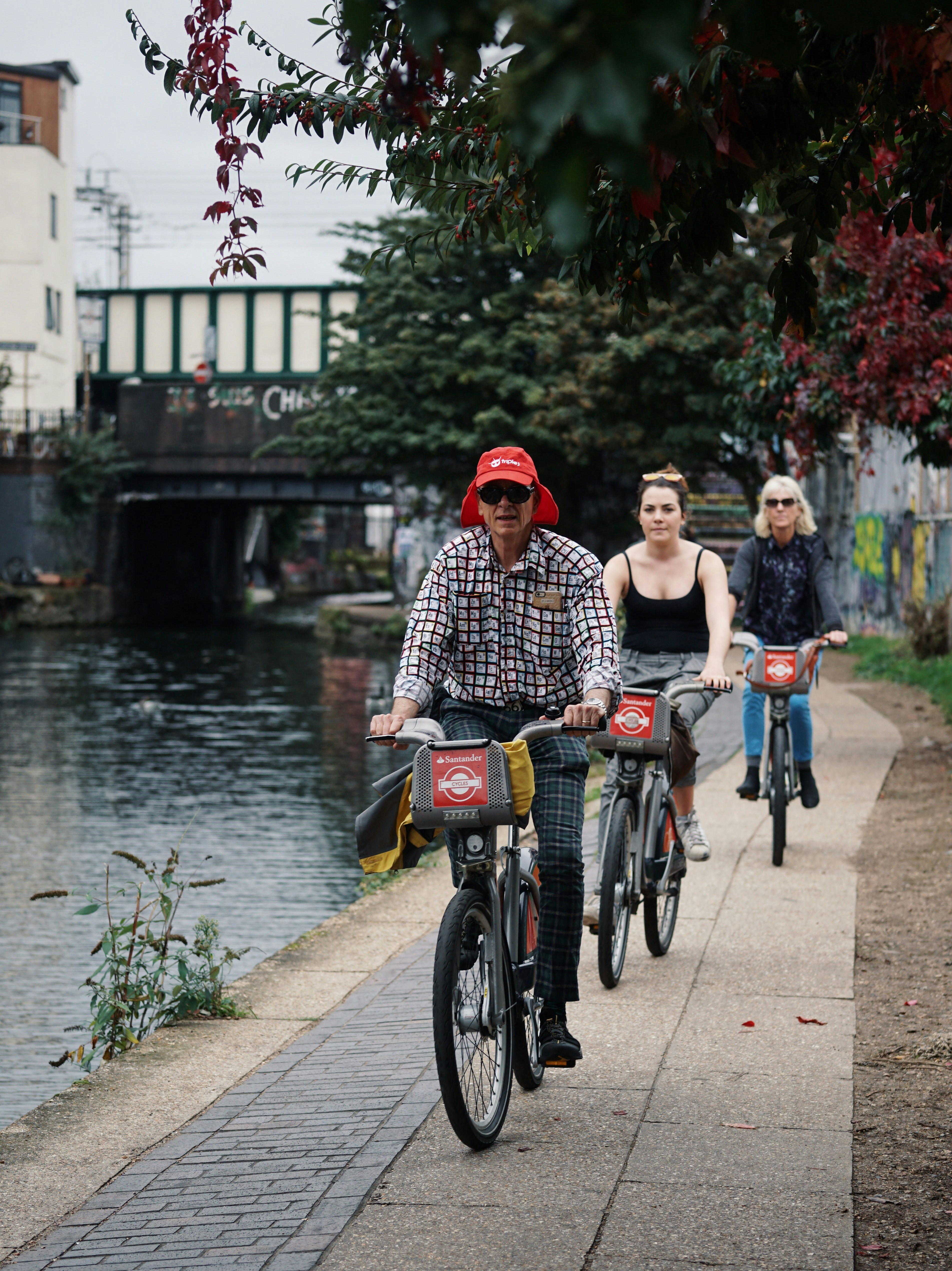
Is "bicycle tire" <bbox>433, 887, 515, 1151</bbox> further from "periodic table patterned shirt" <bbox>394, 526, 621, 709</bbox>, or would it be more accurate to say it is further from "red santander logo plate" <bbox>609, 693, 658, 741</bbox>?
"red santander logo plate" <bbox>609, 693, 658, 741</bbox>

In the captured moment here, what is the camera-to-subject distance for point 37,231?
182ft

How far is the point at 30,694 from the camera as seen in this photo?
74.0ft

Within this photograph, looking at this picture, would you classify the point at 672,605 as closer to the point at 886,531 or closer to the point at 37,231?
the point at 886,531

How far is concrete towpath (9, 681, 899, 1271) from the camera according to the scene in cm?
330

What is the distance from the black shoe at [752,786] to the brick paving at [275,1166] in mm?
3484

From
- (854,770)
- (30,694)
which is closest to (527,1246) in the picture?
(854,770)

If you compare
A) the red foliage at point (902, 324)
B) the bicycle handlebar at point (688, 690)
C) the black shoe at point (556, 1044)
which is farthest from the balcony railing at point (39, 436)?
the black shoe at point (556, 1044)

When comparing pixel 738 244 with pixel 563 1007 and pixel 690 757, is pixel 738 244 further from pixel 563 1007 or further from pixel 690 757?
pixel 563 1007

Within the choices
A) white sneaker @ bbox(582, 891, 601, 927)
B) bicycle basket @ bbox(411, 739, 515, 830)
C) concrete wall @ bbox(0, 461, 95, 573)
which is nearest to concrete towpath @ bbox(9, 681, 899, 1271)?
white sneaker @ bbox(582, 891, 601, 927)

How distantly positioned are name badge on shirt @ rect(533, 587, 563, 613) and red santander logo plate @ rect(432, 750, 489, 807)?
23.9 inches

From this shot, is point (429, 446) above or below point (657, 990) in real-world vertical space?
above

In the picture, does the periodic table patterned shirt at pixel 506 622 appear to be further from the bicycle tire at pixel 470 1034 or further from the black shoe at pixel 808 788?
the black shoe at pixel 808 788

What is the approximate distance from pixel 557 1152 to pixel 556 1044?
454 millimetres

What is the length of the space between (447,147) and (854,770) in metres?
8.28
